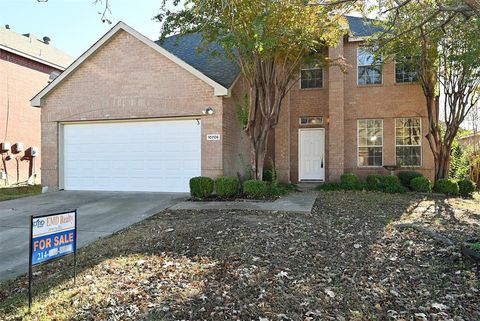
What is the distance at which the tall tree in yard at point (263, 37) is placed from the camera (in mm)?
7777

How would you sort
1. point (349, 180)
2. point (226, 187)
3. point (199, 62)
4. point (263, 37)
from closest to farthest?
point (263, 37) → point (226, 187) → point (349, 180) → point (199, 62)

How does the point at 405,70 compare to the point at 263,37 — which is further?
the point at 405,70

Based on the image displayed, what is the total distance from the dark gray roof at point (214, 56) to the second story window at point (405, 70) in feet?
5.15

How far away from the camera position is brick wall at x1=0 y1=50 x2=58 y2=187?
53.9 ft

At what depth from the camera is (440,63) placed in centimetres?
1152

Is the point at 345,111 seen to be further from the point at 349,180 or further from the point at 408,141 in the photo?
the point at 349,180

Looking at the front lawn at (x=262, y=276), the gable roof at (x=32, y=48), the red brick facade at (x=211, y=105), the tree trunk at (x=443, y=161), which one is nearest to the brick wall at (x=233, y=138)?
the red brick facade at (x=211, y=105)

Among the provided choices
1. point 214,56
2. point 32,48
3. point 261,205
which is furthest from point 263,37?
point 32,48

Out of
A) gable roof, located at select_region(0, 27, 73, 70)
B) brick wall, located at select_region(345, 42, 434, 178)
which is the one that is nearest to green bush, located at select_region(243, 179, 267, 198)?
brick wall, located at select_region(345, 42, 434, 178)

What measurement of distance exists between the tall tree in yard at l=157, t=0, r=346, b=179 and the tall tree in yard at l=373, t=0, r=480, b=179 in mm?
1870

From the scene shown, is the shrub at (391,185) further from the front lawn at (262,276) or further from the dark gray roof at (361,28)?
the dark gray roof at (361,28)

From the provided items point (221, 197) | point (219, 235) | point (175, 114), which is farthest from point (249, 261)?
point (175, 114)

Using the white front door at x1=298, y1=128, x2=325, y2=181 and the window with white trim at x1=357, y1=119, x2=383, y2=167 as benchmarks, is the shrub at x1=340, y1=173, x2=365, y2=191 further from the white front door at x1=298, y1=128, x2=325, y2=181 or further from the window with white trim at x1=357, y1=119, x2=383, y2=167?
the white front door at x1=298, y1=128, x2=325, y2=181

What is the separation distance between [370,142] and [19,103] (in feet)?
55.6
